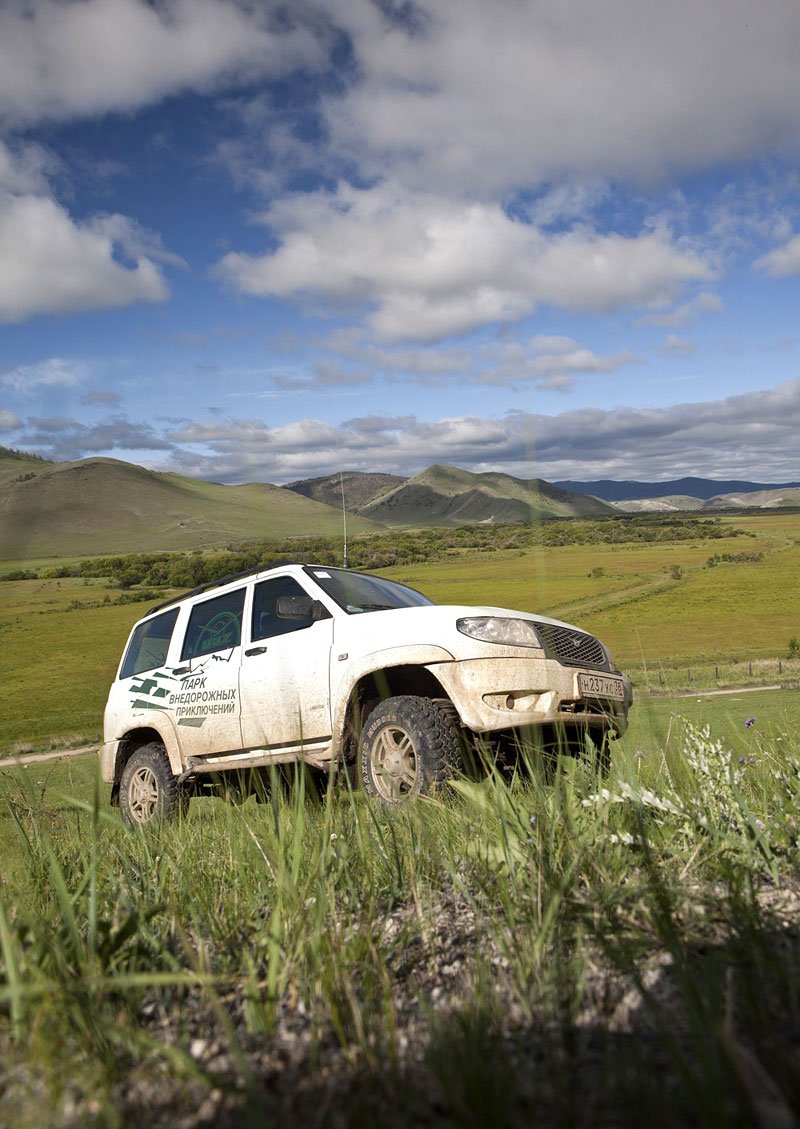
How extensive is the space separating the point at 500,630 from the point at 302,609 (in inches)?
62.5

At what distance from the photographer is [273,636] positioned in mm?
6145

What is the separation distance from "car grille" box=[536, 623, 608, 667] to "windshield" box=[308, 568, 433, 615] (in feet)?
4.23

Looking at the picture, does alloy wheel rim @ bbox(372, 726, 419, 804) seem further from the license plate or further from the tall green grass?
the tall green grass

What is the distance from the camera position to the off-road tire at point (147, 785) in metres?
6.52

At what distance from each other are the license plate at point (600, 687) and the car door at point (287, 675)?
1846 millimetres

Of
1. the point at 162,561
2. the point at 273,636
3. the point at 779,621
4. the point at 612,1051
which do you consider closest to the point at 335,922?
the point at 612,1051

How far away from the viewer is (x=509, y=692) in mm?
4934

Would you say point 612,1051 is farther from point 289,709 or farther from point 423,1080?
point 289,709

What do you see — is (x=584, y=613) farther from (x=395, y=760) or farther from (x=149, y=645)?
(x=395, y=760)

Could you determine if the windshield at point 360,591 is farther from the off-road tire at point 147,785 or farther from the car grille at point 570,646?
the off-road tire at point 147,785

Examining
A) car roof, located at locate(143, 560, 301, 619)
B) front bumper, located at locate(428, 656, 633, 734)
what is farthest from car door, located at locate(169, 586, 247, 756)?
front bumper, located at locate(428, 656, 633, 734)

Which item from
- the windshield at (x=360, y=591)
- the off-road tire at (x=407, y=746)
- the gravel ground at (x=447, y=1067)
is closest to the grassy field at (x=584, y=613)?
the windshield at (x=360, y=591)

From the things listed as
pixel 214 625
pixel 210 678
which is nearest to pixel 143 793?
pixel 210 678

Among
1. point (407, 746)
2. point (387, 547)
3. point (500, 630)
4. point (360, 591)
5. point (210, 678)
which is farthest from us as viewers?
point (387, 547)
